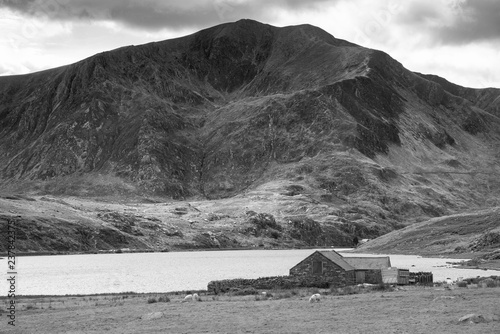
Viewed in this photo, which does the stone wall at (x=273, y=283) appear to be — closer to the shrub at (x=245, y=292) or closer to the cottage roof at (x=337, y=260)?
the shrub at (x=245, y=292)

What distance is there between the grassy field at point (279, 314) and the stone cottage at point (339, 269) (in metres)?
13.4

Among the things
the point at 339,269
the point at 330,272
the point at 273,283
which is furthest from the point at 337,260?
the point at 273,283

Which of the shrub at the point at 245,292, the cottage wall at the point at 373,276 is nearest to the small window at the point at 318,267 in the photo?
the cottage wall at the point at 373,276

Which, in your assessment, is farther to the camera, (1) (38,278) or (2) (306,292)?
(1) (38,278)

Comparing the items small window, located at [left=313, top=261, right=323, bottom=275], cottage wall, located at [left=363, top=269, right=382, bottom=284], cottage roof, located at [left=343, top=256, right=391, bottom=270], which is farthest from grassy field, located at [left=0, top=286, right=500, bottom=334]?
cottage roof, located at [left=343, top=256, right=391, bottom=270]

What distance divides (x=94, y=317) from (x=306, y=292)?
2096 cm

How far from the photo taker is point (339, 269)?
75000mm

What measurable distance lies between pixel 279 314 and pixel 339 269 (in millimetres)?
29345

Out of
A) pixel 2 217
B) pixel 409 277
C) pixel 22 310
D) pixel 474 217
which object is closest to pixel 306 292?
pixel 409 277

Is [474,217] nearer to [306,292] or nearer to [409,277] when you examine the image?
[409,277]

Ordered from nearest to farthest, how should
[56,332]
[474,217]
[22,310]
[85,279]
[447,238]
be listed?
[56,332], [22,310], [85,279], [447,238], [474,217]

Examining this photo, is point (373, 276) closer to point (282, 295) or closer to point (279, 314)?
point (282, 295)

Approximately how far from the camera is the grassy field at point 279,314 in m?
40.0

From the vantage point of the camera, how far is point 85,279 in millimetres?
105188
